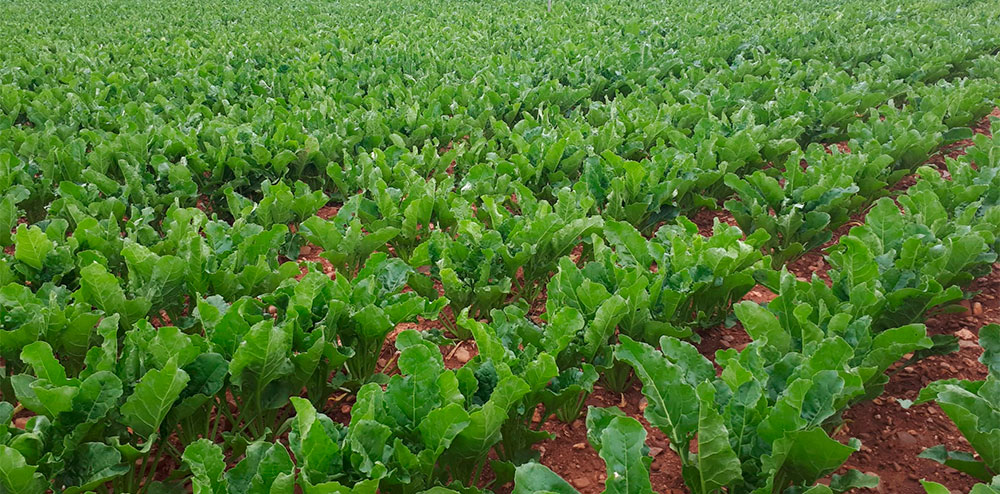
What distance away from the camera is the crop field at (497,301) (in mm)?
2184

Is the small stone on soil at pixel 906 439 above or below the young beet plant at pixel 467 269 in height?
below

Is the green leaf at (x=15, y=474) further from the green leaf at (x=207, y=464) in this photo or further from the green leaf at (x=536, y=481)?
the green leaf at (x=536, y=481)

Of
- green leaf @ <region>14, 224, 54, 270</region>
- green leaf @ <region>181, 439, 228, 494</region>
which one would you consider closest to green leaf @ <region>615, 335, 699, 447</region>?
green leaf @ <region>181, 439, 228, 494</region>

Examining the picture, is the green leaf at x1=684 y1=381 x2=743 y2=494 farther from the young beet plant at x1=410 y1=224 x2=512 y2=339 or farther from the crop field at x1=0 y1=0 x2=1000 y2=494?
the young beet plant at x1=410 y1=224 x2=512 y2=339

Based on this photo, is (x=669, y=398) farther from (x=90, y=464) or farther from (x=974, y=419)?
(x=90, y=464)

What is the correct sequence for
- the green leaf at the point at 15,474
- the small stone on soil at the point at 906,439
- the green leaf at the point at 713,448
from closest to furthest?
the green leaf at the point at 15,474 < the green leaf at the point at 713,448 < the small stone on soil at the point at 906,439

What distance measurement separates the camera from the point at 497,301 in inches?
138

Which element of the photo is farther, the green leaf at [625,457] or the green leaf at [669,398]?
the green leaf at [669,398]

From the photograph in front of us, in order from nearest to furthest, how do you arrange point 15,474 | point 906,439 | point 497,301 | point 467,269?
point 15,474 < point 906,439 < point 467,269 < point 497,301

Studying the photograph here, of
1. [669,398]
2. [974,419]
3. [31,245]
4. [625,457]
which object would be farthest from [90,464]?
[974,419]

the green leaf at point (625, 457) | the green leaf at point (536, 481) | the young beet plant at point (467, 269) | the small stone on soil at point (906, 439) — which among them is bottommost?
the small stone on soil at point (906, 439)

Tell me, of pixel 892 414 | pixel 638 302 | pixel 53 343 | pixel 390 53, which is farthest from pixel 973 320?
pixel 390 53

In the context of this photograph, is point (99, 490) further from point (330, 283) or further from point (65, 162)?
point (65, 162)

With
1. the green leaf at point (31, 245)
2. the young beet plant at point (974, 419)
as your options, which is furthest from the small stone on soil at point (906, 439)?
the green leaf at point (31, 245)
